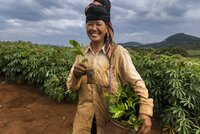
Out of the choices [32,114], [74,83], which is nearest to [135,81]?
[74,83]

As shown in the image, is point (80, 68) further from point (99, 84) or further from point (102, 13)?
point (102, 13)

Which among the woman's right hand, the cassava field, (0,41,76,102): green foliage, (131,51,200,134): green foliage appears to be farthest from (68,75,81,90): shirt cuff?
(0,41,76,102): green foliage

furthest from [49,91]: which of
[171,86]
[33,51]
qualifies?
[171,86]

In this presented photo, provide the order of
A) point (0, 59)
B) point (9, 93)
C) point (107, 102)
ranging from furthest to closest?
point (0, 59) < point (9, 93) < point (107, 102)

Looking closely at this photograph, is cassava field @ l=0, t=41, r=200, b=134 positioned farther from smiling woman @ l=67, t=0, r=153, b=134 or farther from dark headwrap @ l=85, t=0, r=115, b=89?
dark headwrap @ l=85, t=0, r=115, b=89

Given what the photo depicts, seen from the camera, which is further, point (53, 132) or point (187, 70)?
point (53, 132)

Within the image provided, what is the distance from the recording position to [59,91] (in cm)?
584

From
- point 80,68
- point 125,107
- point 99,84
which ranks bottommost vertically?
point 125,107

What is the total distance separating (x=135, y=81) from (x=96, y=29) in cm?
49

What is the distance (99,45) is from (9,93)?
4.59 meters

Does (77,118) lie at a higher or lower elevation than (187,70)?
lower

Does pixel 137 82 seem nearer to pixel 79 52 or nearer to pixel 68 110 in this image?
pixel 79 52

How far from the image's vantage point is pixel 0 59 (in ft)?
27.0

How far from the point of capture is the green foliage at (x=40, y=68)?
19.4 ft
